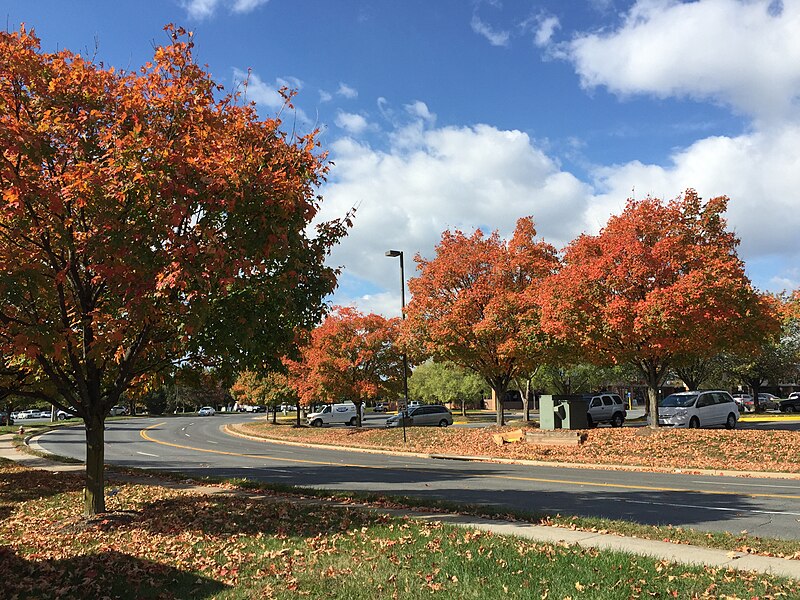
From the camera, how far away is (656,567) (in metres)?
6.83

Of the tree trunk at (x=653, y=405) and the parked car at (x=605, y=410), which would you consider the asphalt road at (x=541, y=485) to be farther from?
the parked car at (x=605, y=410)

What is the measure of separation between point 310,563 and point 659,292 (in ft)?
53.2

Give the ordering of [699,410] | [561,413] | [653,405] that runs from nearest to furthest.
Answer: [653,405]
[561,413]
[699,410]

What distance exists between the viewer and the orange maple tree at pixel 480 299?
86.0 ft

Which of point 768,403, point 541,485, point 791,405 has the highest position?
point 541,485

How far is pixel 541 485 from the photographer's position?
15398 mm

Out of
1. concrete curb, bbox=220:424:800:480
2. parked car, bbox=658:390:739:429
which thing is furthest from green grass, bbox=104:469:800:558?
parked car, bbox=658:390:739:429

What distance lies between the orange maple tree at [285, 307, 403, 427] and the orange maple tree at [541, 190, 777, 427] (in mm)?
13663

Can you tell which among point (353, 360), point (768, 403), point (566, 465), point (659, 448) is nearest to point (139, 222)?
point (566, 465)

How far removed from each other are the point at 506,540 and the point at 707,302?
555 inches

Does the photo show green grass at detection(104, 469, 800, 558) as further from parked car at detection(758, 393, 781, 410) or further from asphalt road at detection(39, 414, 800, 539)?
parked car at detection(758, 393, 781, 410)

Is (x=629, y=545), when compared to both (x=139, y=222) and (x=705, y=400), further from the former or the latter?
(x=705, y=400)

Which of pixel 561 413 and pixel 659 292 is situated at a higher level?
pixel 659 292

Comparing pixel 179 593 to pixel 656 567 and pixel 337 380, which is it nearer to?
pixel 656 567
